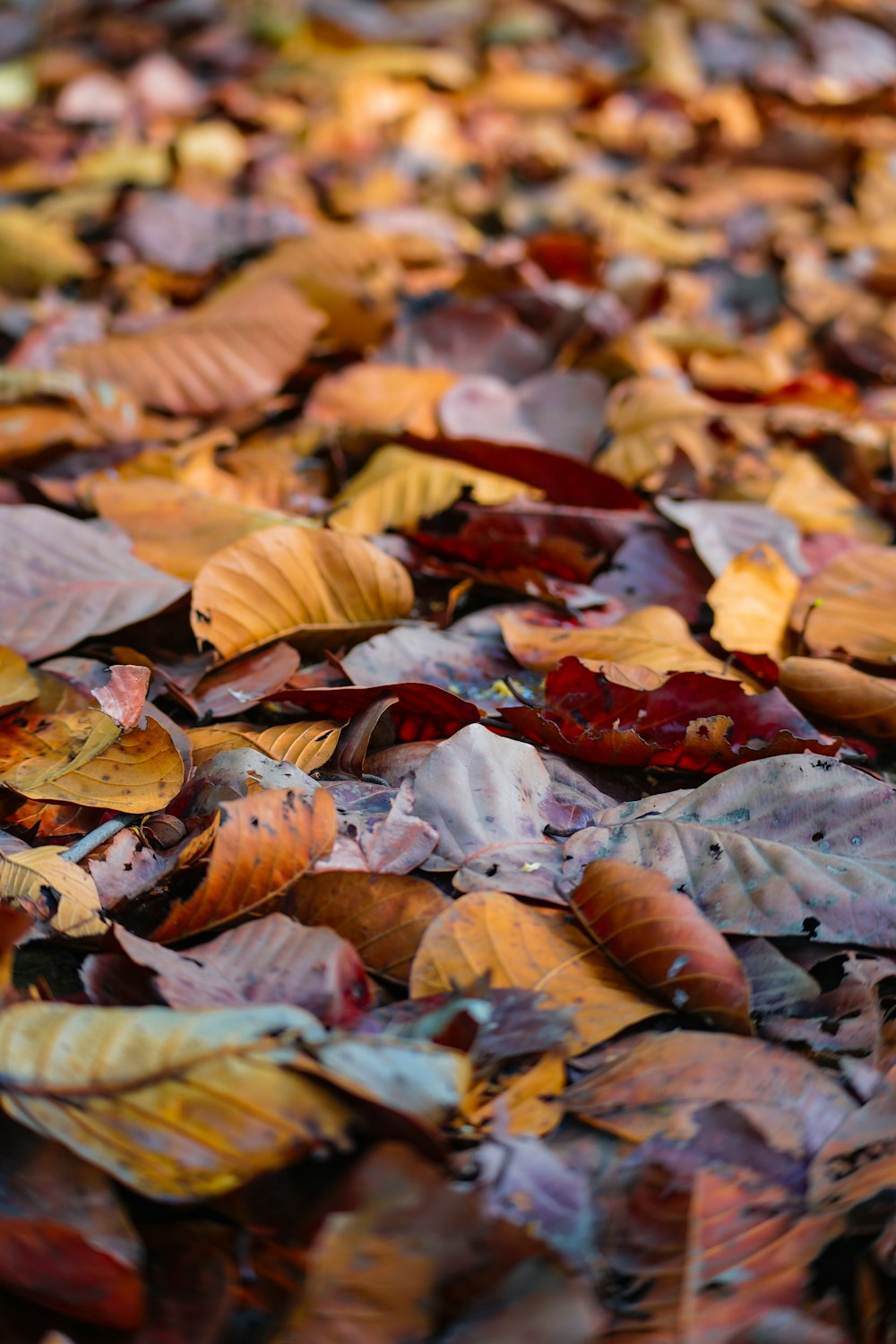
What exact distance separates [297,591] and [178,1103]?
0.58 m

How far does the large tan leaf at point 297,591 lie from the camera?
1062mm

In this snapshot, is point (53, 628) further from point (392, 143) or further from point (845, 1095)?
point (392, 143)

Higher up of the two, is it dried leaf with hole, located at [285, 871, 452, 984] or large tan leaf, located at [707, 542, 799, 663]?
large tan leaf, located at [707, 542, 799, 663]

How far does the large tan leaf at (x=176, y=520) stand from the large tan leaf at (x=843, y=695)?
562mm

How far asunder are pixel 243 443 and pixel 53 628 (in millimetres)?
591

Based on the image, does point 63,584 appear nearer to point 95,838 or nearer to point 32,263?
point 95,838

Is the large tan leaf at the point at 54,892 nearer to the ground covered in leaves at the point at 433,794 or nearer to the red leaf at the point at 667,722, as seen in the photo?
the ground covered in leaves at the point at 433,794

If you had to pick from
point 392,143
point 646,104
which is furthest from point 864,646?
point 646,104

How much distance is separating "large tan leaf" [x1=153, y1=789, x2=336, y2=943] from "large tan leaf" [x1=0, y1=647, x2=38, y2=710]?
288mm

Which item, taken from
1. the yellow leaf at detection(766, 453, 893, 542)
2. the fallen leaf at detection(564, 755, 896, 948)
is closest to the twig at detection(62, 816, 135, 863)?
the fallen leaf at detection(564, 755, 896, 948)

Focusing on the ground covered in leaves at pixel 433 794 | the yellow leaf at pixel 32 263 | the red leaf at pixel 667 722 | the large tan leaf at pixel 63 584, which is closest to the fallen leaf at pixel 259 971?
the ground covered in leaves at pixel 433 794

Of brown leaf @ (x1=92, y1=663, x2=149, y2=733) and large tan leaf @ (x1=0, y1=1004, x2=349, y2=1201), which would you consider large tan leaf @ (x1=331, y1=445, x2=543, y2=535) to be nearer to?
brown leaf @ (x1=92, y1=663, x2=149, y2=733)

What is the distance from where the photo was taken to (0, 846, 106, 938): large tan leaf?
2.56 feet

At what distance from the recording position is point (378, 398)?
5.32 feet
